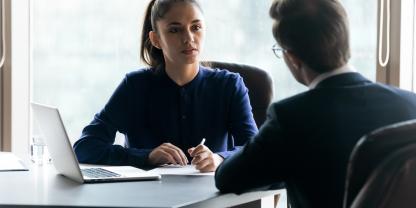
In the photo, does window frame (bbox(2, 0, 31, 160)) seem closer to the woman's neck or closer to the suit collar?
the woman's neck

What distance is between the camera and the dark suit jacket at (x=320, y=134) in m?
1.40

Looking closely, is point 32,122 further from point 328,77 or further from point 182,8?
point 328,77

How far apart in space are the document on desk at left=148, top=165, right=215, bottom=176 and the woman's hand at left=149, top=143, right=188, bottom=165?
18mm

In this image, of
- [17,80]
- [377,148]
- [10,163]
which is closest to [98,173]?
[10,163]

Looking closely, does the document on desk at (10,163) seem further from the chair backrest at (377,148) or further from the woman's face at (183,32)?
the chair backrest at (377,148)

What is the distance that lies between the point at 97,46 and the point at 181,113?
945mm

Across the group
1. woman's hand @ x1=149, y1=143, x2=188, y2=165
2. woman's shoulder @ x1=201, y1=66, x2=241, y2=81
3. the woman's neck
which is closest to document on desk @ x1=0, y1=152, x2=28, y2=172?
woman's hand @ x1=149, y1=143, x2=188, y2=165

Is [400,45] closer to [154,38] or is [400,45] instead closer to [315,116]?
[154,38]

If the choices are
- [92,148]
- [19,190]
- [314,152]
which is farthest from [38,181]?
[314,152]

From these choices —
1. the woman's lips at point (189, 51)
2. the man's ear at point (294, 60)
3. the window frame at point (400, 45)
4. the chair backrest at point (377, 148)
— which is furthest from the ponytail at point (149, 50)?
the chair backrest at point (377, 148)

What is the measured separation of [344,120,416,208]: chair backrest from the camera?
3.64ft

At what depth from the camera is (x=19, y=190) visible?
5.22 feet

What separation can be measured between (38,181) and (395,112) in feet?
2.90

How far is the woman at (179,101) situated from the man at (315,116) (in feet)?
2.64
